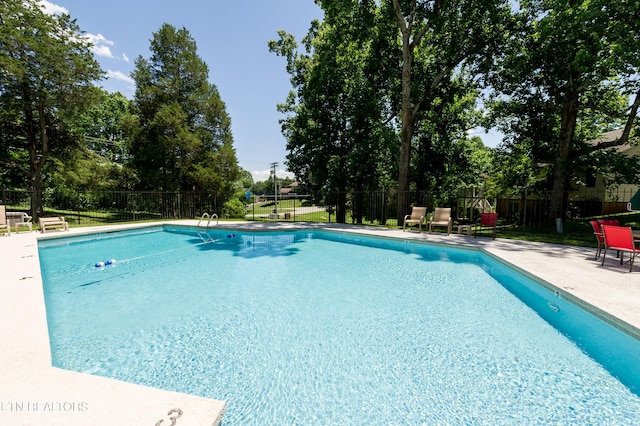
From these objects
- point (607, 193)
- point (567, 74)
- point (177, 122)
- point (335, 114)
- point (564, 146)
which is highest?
point (177, 122)

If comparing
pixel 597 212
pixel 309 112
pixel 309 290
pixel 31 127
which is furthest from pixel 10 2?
pixel 597 212

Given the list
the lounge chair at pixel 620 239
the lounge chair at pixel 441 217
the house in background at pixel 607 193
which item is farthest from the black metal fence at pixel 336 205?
the lounge chair at pixel 620 239

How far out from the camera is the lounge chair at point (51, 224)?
11109 mm

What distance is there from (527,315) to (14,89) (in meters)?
27.5

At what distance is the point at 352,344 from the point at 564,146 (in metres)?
15.2

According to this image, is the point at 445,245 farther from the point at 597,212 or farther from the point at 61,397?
the point at 597,212

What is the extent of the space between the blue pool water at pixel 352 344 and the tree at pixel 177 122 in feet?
54.4

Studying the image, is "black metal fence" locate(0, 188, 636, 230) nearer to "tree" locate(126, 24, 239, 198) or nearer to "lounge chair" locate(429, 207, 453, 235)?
"tree" locate(126, 24, 239, 198)

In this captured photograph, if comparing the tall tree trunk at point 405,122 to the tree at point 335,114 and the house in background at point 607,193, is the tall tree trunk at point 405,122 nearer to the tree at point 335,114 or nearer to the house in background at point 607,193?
the tree at point 335,114

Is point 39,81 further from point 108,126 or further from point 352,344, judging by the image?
point 352,344

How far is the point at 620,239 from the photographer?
584 centimetres

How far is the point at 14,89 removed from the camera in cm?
1681

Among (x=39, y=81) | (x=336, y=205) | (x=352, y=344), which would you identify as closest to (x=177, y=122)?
(x=39, y=81)

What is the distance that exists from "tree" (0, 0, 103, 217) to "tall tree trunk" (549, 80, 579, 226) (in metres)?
27.5
